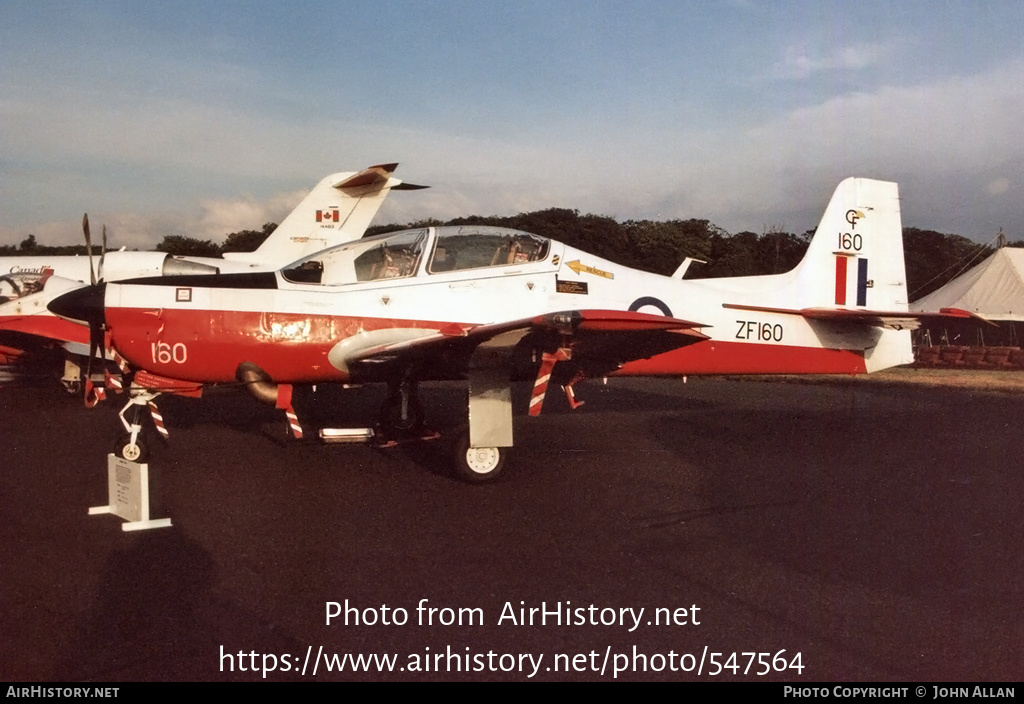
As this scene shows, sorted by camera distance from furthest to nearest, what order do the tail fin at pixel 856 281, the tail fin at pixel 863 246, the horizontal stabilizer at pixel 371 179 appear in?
1. the horizontal stabilizer at pixel 371 179
2. the tail fin at pixel 863 246
3. the tail fin at pixel 856 281

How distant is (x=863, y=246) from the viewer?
10.5m

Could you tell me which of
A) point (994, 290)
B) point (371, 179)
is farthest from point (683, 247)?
point (371, 179)

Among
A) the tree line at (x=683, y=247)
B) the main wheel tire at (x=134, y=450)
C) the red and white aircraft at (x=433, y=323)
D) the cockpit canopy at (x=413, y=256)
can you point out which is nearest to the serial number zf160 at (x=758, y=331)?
the red and white aircraft at (x=433, y=323)

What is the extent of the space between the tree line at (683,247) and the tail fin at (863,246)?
23984mm

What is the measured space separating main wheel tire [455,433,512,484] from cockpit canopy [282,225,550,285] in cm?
167

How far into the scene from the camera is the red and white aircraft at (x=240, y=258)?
14336mm

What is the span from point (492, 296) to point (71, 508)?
12.8 ft

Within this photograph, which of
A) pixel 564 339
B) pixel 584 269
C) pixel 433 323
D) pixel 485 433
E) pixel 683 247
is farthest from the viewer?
pixel 683 247

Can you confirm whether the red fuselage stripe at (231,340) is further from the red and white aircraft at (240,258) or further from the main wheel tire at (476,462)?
the red and white aircraft at (240,258)

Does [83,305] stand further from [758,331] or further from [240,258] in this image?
[240,258]

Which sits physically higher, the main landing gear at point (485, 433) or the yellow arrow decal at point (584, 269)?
the yellow arrow decal at point (584, 269)

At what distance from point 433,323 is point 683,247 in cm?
3406

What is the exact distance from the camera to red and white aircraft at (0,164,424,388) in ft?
47.0
